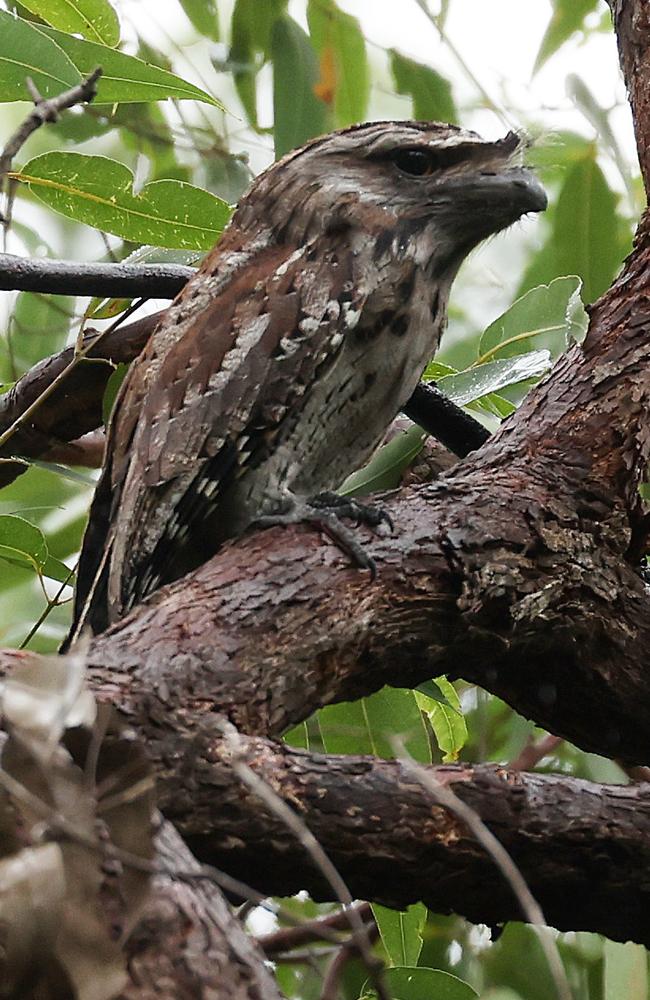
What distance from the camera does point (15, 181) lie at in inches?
73.7

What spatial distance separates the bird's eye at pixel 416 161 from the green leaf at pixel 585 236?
2.64ft

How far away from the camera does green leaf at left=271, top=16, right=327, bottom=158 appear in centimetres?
247

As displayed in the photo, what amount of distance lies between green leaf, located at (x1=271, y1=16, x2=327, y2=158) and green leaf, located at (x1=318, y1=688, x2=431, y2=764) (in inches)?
44.1

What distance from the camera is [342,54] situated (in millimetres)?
2742

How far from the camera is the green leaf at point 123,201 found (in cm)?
185

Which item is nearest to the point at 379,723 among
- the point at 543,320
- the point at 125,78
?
the point at 543,320

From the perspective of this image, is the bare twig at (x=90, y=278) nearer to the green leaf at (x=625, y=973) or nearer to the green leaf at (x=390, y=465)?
the green leaf at (x=390, y=465)

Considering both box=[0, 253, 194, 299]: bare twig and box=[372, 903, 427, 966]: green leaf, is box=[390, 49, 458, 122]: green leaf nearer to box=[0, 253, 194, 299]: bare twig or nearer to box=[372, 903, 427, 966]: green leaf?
box=[0, 253, 194, 299]: bare twig

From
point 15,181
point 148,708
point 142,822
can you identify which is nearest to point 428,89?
point 15,181

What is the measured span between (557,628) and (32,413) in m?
0.93

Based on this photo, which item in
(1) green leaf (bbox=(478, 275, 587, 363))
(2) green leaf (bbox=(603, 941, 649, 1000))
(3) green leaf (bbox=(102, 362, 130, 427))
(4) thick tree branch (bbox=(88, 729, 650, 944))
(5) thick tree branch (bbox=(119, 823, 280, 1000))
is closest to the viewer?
(5) thick tree branch (bbox=(119, 823, 280, 1000))

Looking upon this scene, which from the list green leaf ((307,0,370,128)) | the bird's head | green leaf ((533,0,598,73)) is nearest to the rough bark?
the bird's head

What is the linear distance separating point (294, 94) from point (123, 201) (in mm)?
714

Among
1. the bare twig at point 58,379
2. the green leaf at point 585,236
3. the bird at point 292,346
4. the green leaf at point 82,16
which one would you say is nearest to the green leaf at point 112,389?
the bare twig at point 58,379
